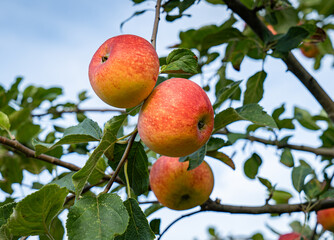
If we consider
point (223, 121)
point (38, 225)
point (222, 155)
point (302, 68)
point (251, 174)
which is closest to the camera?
point (38, 225)

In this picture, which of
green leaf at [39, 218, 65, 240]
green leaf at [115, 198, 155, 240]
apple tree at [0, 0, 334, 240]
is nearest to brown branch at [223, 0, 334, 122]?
apple tree at [0, 0, 334, 240]

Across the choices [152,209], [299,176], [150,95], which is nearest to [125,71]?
[150,95]

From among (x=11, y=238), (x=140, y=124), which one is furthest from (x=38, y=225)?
(x=140, y=124)

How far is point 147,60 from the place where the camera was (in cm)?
90

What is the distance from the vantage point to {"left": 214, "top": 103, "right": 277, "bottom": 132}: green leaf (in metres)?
0.99

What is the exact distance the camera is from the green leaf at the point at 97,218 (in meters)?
0.78

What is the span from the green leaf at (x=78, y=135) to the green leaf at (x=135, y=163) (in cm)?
9

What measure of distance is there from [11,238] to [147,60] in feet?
1.72

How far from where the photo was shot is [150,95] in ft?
3.05

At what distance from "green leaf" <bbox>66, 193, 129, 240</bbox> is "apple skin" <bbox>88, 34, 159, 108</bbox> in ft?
0.75

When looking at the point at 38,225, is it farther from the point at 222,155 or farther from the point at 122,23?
the point at 122,23

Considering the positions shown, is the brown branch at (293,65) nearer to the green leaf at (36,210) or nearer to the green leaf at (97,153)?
the green leaf at (97,153)

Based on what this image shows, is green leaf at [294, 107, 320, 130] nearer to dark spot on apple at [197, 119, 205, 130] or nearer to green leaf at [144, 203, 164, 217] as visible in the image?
green leaf at [144, 203, 164, 217]

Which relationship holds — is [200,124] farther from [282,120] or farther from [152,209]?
[282,120]
